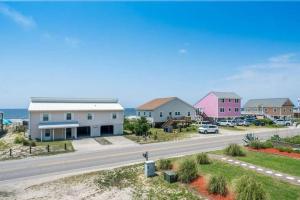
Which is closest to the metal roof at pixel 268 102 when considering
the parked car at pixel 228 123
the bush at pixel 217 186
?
the parked car at pixel 228 123

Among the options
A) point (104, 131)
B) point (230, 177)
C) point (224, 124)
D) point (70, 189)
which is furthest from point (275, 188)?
point (224, 124)

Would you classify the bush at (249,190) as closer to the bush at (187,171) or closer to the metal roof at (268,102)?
the bush at (187,171)

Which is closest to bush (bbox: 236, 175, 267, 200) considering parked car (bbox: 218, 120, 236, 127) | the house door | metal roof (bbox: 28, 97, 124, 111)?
the house door

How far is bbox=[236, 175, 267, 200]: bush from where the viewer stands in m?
12.2

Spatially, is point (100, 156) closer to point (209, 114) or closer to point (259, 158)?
point (259, 158)

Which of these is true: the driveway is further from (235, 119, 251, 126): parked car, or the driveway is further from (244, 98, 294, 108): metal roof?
(244, 98, 294, 108): metal roof

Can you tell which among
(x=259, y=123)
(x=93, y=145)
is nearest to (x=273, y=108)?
(x=259, y=123)

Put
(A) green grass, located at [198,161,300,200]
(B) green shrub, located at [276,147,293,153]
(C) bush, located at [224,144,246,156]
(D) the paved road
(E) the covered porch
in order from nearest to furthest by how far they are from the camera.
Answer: (A) green grass, located at [198,161,300,200], (D) the paved road, (C) bush, located at [224,144,246,156], (B) green shrub, located at [276,147,293,153], (E) the covered porch

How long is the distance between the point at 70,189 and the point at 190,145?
19.3 m

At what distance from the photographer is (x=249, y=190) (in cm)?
1241

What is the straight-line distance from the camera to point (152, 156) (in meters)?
26.8

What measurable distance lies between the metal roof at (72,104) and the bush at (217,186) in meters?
32.4

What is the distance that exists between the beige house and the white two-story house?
9643 mm

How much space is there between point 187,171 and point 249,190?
534cm
